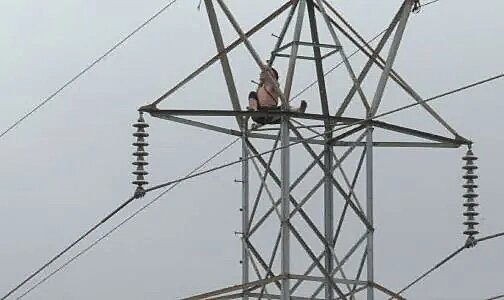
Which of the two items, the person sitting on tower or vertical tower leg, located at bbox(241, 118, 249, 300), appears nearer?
the person sitting on tower

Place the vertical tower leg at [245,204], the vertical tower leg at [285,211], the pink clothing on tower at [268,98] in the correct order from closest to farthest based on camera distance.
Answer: the vertical tower leg at [285,211] → the pink clothing on tower at [268,98] → the vertical tower leg at [245,204]

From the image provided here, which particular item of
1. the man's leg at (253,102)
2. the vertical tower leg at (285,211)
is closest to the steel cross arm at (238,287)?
the vertical tower leg at (285,211)

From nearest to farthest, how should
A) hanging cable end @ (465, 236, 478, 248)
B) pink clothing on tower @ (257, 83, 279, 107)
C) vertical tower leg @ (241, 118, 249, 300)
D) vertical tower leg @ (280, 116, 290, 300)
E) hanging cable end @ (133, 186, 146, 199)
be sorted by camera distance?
vertical tower leg @ (280, 116, 290, 300)
hanging cable end @ (133, 186, 146, 199)
pink clothing on tower @ (257, 83, 279, 107)
hanging cable end @ (465, 236, 478, 248)
vertical tower leg @ (241, 118, 249, 300)

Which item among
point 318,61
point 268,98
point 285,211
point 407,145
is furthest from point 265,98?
point 407,145

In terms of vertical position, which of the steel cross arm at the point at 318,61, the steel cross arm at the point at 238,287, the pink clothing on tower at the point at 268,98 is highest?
the steel cross arm at the point at 318,61

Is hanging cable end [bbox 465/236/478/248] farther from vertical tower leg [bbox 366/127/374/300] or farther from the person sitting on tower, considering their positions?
the person sitting on tower

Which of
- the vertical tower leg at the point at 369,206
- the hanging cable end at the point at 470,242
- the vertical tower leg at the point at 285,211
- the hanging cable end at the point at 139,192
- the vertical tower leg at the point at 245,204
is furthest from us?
the vertical tower leg at the point at 245,204

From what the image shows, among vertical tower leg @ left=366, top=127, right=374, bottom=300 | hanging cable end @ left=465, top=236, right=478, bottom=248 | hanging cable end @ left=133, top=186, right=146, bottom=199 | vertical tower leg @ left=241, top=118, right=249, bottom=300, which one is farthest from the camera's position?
vertical tower leg @ left=241, top=118, right=249, bottom=300

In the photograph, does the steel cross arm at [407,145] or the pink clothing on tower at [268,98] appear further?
the steel cross arm at [407,145]

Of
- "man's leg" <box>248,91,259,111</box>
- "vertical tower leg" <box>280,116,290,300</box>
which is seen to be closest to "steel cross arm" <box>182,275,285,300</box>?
"vertical tower leg" <box>280,116,290,300</box>

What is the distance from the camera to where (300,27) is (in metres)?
28.0

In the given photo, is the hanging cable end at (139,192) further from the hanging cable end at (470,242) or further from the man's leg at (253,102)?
the hanging cable end at (470,242)

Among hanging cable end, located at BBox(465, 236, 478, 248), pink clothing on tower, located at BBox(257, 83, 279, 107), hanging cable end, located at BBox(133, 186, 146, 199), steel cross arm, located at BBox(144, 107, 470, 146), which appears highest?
pink clothing on tower, located at BBox(257, 83, 279, 107)

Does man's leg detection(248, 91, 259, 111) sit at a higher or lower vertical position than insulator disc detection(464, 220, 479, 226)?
higher
